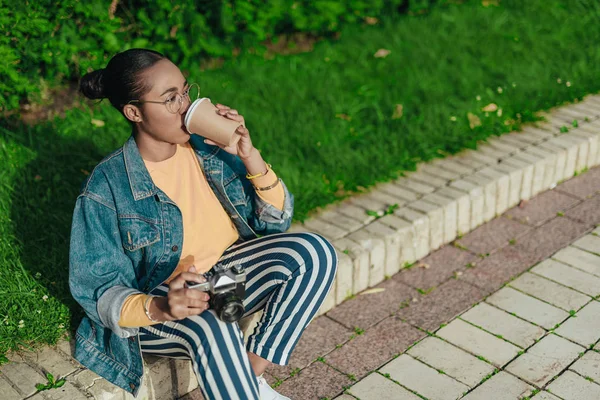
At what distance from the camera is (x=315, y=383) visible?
3.41 meters

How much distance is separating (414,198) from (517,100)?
143 centimetres

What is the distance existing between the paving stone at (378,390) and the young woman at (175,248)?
Answer: 37 centimetres

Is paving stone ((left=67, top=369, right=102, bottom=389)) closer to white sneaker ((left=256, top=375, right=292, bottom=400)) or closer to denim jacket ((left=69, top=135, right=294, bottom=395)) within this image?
denim jacket ((left=69, top=135, right=294, bottom=395))

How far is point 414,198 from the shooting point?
438 cm

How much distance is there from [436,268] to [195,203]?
1.64m

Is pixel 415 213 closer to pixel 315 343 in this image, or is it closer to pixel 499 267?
pixel 499 267

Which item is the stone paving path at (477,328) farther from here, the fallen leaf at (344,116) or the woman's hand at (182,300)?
the fallen leaf at (344,116)

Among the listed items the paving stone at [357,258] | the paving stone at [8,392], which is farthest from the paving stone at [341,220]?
the paving stone at [8,392]

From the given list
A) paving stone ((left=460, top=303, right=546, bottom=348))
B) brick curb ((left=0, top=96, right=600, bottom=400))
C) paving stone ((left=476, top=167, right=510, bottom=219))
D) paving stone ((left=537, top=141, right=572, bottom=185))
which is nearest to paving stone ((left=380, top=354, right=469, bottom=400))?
paving stone ((left=460, top=303, right=546, bottom=348))

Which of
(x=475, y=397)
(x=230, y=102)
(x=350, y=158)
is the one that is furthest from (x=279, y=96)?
(x=475, y=397)

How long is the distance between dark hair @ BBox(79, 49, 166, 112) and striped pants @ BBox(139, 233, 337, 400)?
76 cm

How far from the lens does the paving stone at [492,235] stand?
4410 millimetres

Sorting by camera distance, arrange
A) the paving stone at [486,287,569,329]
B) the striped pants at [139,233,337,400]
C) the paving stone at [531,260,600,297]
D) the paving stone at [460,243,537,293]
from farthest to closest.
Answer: the paving stone at [460,243,537,293], the paving stone at [531,260,600,297], the paving stone at [486,287,569,329], the striped pants at [139,233,337,400]

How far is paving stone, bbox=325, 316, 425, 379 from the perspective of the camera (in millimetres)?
3515
